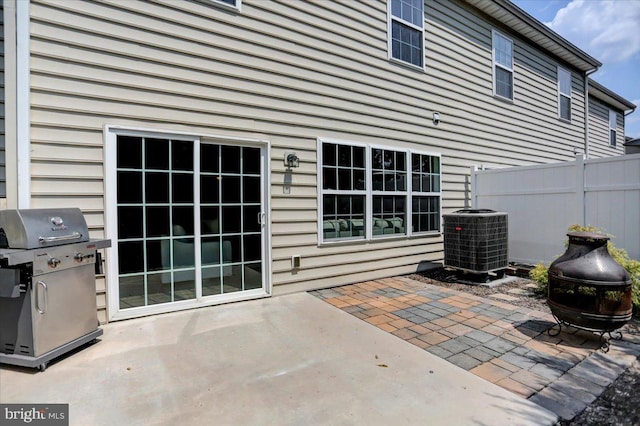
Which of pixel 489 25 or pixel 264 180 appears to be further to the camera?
pixel 489 25

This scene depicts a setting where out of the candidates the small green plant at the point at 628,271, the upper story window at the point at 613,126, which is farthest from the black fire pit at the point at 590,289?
the upper story window at the point at 613,126

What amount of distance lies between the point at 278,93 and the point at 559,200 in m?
4.86

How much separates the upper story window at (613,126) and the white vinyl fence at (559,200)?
29.3 feet


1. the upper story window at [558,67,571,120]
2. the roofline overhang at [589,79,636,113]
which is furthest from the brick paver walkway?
the roofline overhang at [589,79,636,113]

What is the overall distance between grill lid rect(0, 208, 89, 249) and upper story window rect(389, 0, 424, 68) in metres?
5.13

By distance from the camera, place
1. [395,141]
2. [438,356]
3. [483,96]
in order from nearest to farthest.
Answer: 1. [438,356]
2. [395,141]
3. [483,96]

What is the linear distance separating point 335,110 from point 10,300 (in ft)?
13.7

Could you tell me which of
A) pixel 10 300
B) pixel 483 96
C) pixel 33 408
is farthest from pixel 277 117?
pixel 483 96

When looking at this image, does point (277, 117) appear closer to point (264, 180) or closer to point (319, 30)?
point (264, 180)

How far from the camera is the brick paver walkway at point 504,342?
7.38 ft

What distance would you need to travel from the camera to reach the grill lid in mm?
2420

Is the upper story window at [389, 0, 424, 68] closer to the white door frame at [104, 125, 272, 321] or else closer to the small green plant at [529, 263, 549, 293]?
the white door frame at [104, 125, 272, 321]

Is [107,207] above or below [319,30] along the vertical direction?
below

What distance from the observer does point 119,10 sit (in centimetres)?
341
